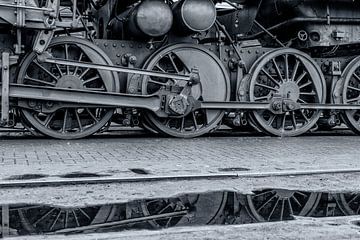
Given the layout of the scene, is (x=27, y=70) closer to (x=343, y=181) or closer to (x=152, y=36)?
(x=152, y=36)

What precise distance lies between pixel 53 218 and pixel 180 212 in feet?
3.13

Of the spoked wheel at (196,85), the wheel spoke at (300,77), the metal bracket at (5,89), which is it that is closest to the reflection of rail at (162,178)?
the metal bracket at (5,89)

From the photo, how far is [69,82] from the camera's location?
9.52 meters

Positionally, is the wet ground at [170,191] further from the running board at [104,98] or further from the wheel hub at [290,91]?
the wheel hub at [290,91]

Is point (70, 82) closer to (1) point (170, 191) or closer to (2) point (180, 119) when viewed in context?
(2) point (180, 119)

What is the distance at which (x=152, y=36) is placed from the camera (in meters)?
9.99

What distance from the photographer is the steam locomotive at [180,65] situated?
9320 mm

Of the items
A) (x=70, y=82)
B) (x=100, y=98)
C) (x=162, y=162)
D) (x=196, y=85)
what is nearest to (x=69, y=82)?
(x=70, y=82)

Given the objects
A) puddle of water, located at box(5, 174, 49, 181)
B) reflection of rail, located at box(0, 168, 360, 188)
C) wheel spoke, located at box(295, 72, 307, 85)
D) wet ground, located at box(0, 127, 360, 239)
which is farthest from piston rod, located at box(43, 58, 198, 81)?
reflection of rail, located at box(0, 168, 360, 188)

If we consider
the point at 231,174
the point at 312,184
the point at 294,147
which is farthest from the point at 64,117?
the point at 312,184

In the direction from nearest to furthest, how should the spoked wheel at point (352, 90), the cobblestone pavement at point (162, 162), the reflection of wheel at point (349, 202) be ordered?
the reflection of wheel at point (349, 202)
the cobblestone pavement at point (162, 162)
the spoked wheel at point (352, 90)

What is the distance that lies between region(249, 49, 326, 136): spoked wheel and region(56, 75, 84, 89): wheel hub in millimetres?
3021

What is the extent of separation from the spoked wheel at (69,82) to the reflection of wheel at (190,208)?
15.4 feet

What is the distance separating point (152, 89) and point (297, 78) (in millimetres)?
2820
